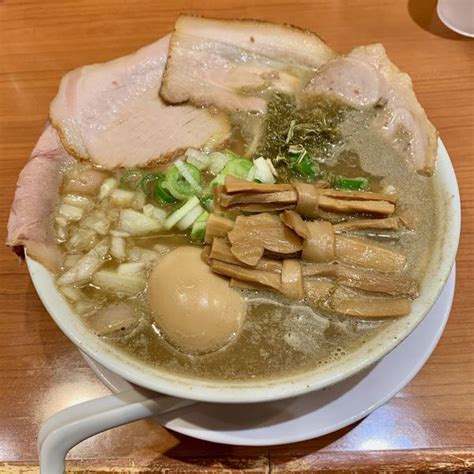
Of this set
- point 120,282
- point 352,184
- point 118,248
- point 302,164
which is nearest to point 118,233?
point 118,248

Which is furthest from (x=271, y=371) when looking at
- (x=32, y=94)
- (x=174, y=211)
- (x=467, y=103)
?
(x=32, y=94)

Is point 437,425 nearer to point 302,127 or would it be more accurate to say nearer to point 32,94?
point 302,127

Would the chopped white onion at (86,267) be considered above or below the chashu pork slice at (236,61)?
below

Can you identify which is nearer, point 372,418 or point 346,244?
point 346,244

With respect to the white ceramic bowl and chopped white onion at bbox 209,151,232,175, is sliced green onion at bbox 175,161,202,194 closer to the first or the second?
chopped white onion at bbox 209,151,232,175

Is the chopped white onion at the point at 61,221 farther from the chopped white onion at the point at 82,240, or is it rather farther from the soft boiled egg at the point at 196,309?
the soft boiled egg at the point at 196,309

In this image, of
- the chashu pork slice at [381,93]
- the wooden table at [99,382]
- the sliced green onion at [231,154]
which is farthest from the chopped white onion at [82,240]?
the chashu pork slice at [381,93]
